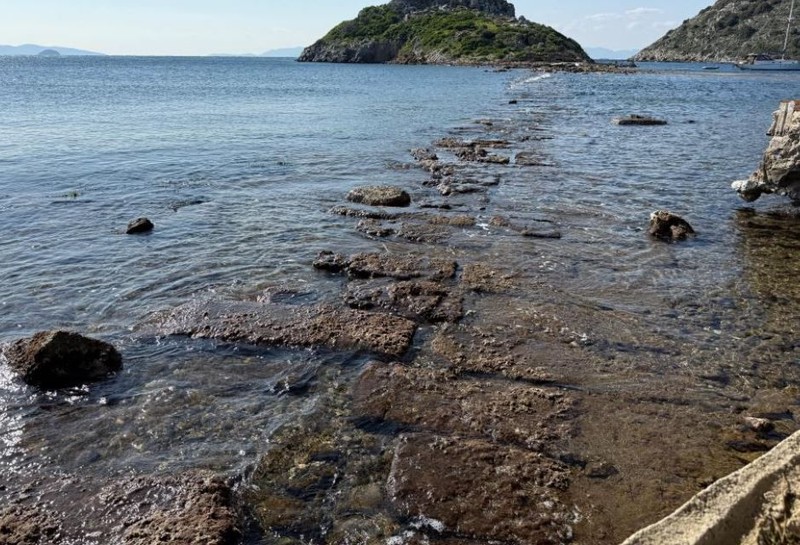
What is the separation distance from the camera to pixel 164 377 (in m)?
8.77

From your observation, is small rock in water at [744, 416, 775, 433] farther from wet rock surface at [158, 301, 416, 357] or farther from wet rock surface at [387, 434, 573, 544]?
wet rock surface at [158, 301, 416, 357]

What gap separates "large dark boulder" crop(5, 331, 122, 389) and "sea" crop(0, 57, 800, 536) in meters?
0.22

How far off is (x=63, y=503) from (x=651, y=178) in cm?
2248

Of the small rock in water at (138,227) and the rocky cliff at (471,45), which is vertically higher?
the rocky cliff at (471,45)

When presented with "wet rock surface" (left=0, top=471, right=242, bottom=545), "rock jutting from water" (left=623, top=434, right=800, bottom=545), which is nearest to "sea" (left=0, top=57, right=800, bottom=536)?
"wet rock surface" (left=0, top=471, right=242, bottom=545)

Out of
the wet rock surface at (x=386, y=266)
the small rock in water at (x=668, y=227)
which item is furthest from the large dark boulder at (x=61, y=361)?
the small rock in water at (x=668, y=227)

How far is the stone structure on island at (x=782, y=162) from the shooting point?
Answer: 647 inches

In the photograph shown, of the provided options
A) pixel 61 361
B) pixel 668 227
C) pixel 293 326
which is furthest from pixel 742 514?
pixel 668 227

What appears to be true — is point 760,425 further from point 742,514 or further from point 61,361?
point 61,361

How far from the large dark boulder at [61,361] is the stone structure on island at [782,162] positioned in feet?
59.1

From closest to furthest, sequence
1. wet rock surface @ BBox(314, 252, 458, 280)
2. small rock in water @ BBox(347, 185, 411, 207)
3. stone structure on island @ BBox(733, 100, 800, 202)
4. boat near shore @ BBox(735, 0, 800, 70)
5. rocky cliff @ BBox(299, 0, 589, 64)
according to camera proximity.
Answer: wet rock surface @ BBox(314, 252, 458, 280), stone structure on island @ BBox(733, 100, 800, 202), small rock in water @ BBox(347, 185, 411, 207), boat near shore @ BBox(735, 0, 800, 70), rocky cliff @ BBox(299, 0, 589, 64)

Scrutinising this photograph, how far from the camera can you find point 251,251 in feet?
47.7

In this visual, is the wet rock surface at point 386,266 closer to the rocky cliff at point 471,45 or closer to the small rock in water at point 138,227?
the small rock in water at point 138,227

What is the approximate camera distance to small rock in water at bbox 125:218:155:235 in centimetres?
1612
